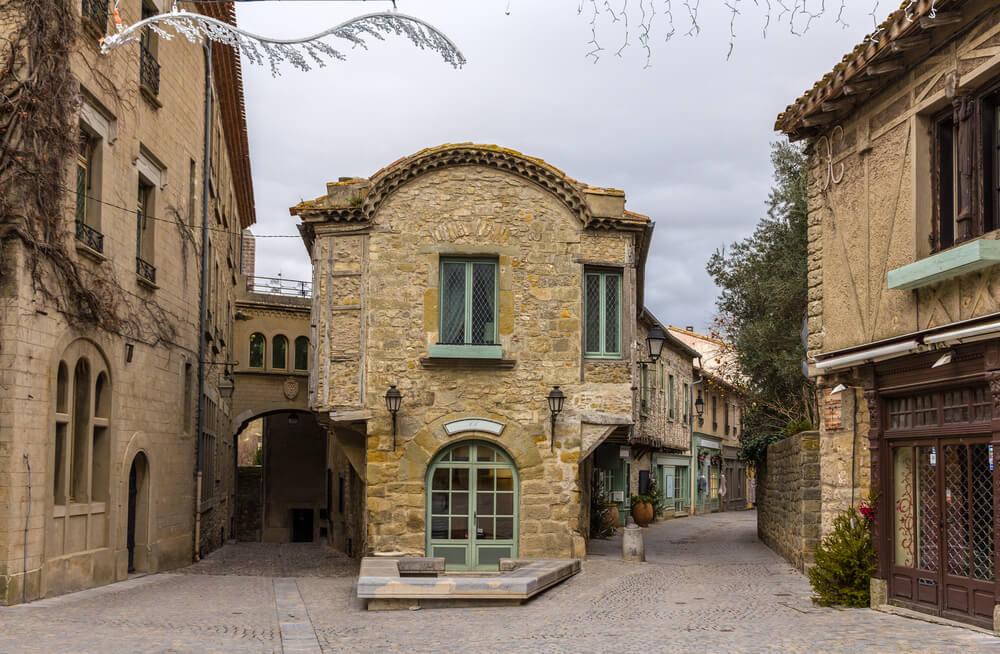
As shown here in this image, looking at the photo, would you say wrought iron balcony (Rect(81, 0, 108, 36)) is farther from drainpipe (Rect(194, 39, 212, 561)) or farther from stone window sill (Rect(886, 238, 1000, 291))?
stone window sill (Rect(886, 238, 1000, 291))

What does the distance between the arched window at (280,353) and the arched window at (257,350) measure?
33 cm

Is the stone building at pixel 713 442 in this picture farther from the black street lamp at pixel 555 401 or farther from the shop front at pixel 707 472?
the black street lamp at pixel 555 401

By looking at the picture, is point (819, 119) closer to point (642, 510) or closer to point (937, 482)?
point (937, 482)


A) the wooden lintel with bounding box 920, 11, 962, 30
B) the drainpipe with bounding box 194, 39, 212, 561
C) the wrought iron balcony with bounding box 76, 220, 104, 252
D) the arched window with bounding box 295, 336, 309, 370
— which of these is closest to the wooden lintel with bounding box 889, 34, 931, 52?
the wooden lintel with bounding box 920, 11, 962, 30

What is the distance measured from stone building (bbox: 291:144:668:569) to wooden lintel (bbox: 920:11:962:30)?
724cm

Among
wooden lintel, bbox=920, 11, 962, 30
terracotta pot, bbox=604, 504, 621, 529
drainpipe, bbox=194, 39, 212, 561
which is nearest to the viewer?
wooden lintel, bbox=920, 11, 962, 30

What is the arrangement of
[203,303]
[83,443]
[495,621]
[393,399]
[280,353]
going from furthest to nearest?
[280,353] < [203,303] < [393,399] < [83,443] < [495,621]

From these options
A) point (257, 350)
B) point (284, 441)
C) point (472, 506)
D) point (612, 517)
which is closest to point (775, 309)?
point (612, 517)

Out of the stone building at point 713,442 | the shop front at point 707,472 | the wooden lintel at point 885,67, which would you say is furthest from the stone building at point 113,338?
the shop front at point 707,472

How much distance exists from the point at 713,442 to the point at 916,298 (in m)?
32.0

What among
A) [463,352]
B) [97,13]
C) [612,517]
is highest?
[97,13]

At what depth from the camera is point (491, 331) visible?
16.5 metres

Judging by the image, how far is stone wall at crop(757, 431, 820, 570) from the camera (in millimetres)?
15841

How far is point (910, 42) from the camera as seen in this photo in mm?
10125
